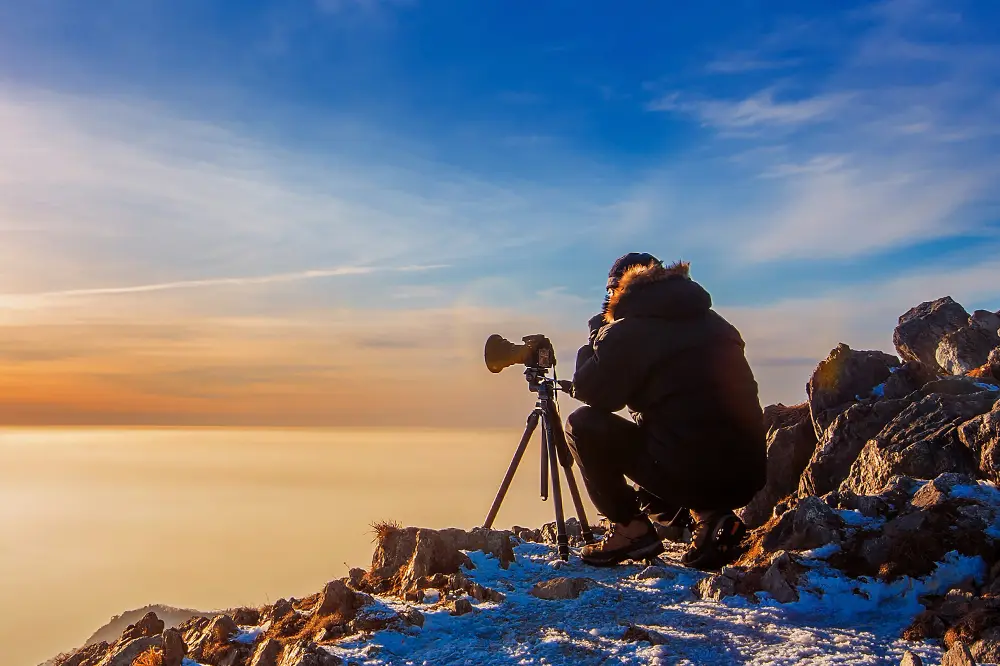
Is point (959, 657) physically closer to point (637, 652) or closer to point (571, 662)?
point (637, 652)

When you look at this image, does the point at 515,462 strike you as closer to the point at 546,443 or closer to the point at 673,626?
the point at 546,443

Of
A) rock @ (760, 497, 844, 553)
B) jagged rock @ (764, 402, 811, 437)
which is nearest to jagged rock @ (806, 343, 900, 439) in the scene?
jagged rock @ (764, 402, 811, 437)

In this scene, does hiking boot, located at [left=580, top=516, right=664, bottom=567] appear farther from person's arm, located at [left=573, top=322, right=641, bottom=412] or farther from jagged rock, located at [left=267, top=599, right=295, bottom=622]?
Result: jagged rock, located at [left=267, top=599, right=295, bottom=622]

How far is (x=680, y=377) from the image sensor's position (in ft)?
23.6

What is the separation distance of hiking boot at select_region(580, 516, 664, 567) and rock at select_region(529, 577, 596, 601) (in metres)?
0.69

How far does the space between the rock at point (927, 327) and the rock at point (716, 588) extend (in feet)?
30.2

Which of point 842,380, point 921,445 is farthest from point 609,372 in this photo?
point 842,380

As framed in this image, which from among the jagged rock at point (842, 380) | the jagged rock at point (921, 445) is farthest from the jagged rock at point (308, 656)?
the jagged rock at point (842, 380)

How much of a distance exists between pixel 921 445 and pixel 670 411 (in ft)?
15.4

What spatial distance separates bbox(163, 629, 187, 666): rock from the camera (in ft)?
21.3

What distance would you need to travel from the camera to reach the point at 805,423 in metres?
12.8

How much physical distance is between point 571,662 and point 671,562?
10.4ft

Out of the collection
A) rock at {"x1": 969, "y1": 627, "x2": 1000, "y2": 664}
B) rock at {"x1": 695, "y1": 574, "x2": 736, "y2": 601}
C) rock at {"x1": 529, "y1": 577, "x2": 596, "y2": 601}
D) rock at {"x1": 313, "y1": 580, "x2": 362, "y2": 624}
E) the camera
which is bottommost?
rock at {"x1": 969, "y1": 627, "x2": 1000, "y2": 664}

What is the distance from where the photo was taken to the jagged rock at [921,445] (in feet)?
31.4
